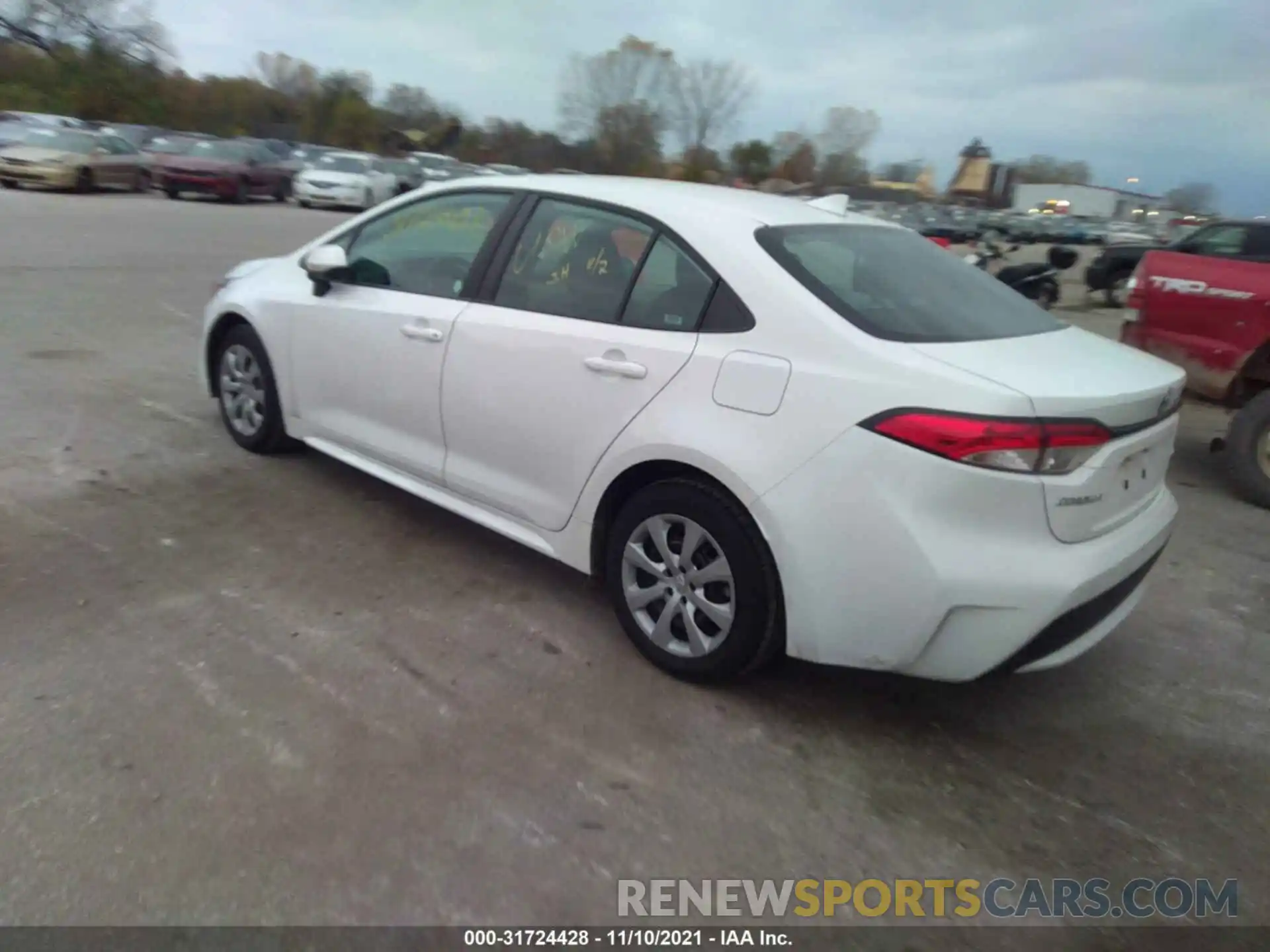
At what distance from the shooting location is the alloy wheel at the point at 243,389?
5.10m

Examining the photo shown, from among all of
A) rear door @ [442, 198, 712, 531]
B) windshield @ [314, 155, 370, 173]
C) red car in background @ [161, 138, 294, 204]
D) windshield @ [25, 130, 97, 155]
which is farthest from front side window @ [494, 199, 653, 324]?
windshield @ [314, 155, 370, 173]

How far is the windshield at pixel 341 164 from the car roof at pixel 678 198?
79.5 feet

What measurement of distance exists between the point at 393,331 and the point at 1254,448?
495 cm

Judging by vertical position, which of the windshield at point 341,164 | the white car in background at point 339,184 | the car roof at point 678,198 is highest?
the car roof at point 678,198

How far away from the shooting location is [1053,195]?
97688mm

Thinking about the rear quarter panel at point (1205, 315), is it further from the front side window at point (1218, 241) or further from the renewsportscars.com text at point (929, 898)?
the renewsportscars.com text at point (929, 898)

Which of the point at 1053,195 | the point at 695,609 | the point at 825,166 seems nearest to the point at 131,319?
the point at 695,609

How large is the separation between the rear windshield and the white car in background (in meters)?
24.3

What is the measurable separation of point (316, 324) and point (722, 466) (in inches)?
95.3

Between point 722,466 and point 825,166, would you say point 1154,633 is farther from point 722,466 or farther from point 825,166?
point 825,166

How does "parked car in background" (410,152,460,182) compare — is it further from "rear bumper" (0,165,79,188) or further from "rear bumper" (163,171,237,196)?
"rear bumper" (0,165,79,188)

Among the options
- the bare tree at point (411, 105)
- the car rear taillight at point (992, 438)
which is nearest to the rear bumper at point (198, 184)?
the car rear taillight at point (992, 438)

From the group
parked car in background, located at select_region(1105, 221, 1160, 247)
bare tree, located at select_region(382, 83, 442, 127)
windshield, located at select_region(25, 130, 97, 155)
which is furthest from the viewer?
bare tree, located at select_region(382, 83, 442, 127)

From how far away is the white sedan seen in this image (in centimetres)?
280
